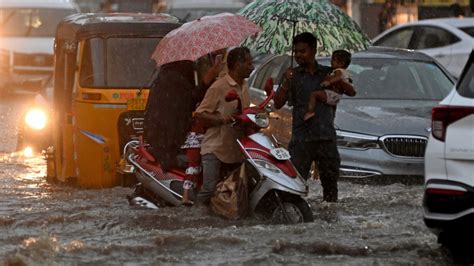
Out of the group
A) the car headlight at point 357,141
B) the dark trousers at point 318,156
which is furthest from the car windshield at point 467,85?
the car headlight at point 357,141

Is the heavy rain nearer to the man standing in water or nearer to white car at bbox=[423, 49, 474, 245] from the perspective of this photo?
the man standing in water

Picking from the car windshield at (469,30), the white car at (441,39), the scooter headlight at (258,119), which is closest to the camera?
the scooter headlight at (258,119)

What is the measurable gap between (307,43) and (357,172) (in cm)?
237

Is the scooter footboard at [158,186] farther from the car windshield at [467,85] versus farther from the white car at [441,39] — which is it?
the white car at [441,39]

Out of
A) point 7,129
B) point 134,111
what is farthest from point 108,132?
point 7,129

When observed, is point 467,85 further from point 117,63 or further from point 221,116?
point 117,63

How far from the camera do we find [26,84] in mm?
17656

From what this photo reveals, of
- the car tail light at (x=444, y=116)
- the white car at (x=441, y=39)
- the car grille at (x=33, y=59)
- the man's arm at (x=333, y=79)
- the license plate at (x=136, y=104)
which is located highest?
the car tail light at (x=444, y=116)

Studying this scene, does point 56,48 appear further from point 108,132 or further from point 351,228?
point 351,228

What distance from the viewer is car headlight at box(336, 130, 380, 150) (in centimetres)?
1321

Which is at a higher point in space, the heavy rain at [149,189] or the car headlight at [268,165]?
the car headlight at [268,165]

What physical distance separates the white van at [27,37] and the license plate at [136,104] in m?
14.8

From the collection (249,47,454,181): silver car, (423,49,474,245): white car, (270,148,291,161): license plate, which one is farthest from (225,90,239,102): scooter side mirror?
(249,47,454,181): silver car

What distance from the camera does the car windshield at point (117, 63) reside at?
44.7 ft
